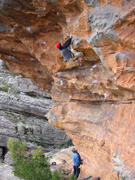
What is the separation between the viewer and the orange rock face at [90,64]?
205 inches

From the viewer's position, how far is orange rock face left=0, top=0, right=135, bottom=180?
17.1ft

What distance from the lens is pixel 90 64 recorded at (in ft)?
25.7

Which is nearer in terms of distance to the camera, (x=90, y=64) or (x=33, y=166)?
(x=90, y=64)

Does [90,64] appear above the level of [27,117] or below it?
above

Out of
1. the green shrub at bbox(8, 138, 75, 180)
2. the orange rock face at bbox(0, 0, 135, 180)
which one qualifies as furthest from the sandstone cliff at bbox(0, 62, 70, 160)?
the green shrub at bbox(8, 138, 75, 180)

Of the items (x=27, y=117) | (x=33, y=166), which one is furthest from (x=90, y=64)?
(x=27, y=117)

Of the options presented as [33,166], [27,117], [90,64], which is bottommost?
[27,117]

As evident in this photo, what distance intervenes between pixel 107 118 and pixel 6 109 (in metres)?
14.4

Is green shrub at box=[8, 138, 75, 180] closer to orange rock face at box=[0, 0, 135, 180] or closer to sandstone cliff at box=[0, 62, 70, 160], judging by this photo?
orange rock face at box=[0, 0, 135, 180]

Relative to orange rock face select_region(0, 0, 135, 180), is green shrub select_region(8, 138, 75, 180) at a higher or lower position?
lower

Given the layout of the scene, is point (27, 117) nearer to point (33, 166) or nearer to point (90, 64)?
point (33, 166)

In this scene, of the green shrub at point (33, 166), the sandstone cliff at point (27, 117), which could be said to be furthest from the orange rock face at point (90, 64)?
the sandstone cliff at point (27, 117)

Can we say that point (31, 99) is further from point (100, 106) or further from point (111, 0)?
point (111, 0)

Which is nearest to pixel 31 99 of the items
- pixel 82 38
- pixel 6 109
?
pixel 6 109
